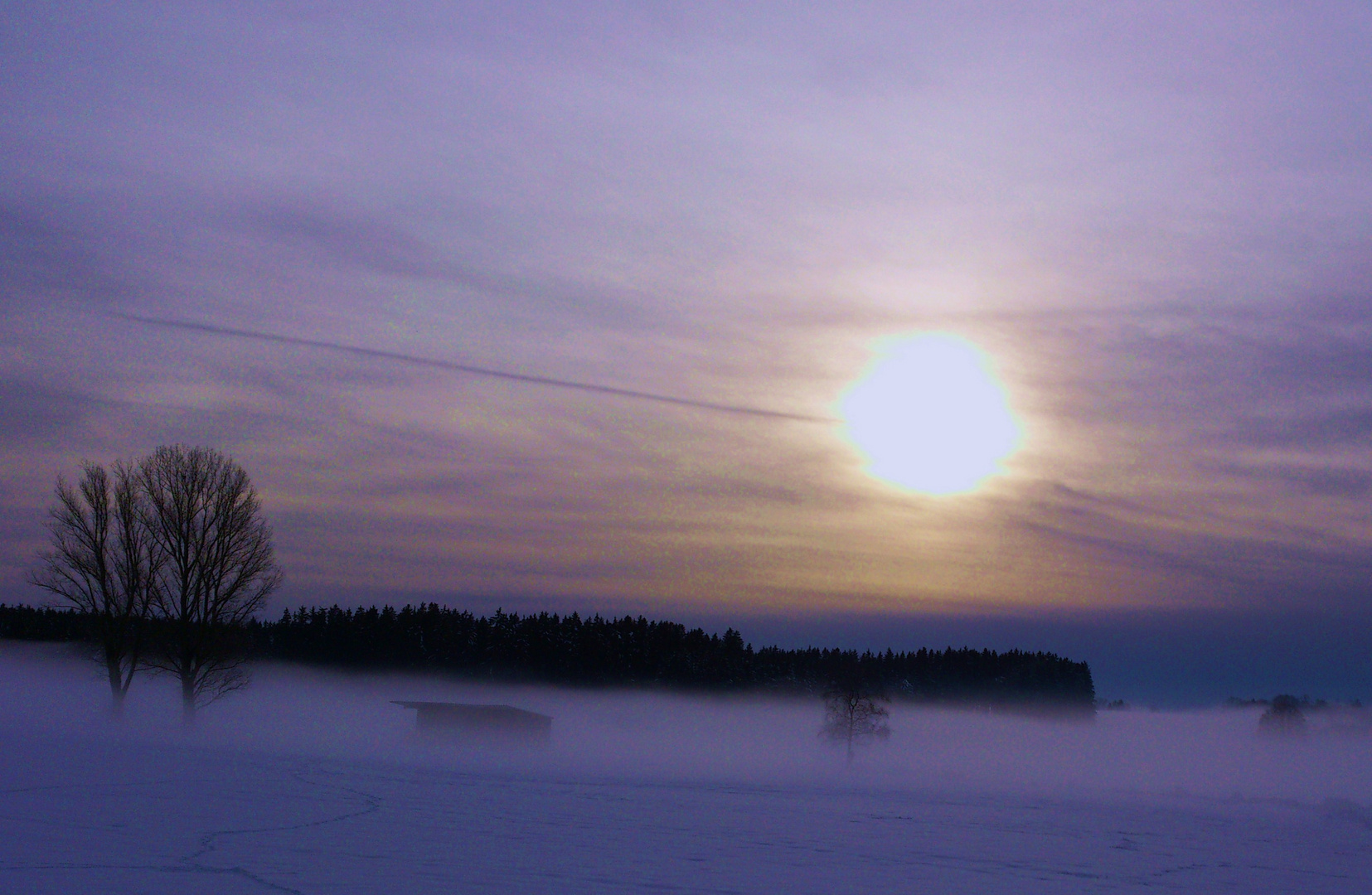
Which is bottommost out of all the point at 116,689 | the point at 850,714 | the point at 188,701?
the point at 850,714

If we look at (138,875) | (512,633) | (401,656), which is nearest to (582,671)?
(512,633)

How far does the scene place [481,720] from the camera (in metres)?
65.6

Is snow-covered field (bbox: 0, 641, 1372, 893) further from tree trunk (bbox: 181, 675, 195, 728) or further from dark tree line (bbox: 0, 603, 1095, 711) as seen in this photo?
dark tree line (bbox: 0, 603, 1095, 711)

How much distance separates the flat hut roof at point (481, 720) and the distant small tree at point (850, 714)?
27871 mm

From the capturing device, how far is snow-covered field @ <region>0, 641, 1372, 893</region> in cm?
1413

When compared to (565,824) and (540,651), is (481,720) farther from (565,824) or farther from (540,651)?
(540,651)

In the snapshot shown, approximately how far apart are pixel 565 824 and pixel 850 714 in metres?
67.2

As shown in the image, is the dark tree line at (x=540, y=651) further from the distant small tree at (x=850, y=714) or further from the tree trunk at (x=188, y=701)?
the tree trunk at (x=188, y=701)

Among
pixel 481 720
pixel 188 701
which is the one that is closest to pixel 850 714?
pixel 481 720

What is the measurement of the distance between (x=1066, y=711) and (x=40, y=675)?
119368mm

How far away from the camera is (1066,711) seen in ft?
462

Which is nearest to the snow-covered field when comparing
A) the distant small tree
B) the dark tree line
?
the distant small tree

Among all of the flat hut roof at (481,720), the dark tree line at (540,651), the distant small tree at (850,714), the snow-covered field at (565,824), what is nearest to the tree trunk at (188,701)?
the snow-covered field at (565,824)

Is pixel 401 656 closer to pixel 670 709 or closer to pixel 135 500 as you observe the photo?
pixel 670 709
